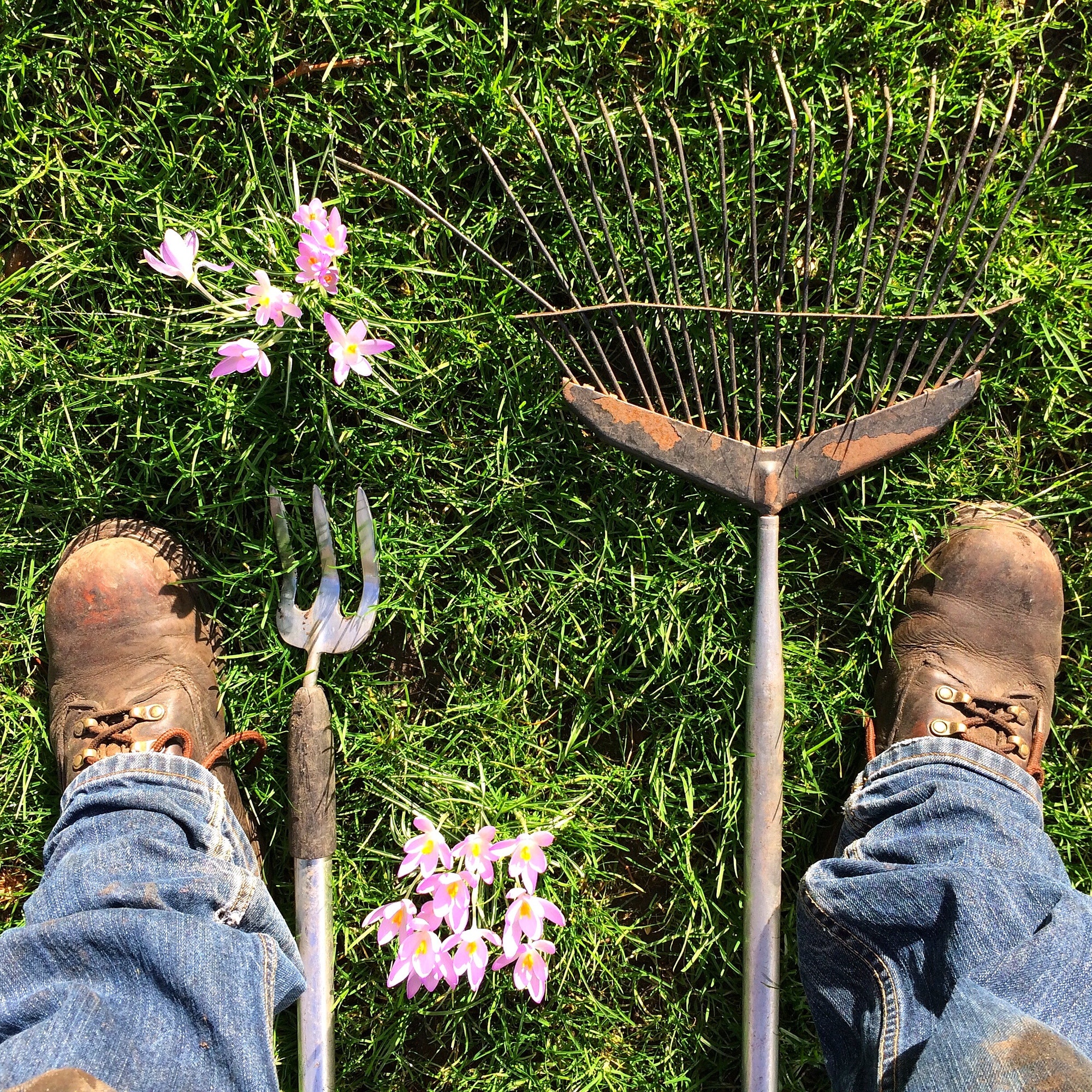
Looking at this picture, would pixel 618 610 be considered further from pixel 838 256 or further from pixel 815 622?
pixel 838 256

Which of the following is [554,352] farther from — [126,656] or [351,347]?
[126,656]

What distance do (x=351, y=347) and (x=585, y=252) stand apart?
523 mm

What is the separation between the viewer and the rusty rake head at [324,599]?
6.56ft

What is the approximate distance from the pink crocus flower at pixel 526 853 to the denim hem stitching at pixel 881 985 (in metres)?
0.57

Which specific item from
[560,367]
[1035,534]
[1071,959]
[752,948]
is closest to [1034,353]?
[1035,534]

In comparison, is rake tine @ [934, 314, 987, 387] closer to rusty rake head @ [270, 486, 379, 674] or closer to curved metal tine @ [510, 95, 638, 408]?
curved metal tine @ [510, 95, 638, 408]

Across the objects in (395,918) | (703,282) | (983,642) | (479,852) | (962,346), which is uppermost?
(703,282)

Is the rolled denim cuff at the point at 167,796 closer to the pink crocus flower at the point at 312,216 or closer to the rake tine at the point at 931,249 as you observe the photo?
the pink crocus flower at the point at 312,216

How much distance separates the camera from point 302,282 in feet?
6.06

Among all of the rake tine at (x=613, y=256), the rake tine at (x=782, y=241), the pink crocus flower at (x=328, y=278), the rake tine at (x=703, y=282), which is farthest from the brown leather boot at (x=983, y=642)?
the pink crocus flower at (x=328, y=278)

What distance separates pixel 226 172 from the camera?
2027 millimetres

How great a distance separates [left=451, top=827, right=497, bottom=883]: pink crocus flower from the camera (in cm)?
179

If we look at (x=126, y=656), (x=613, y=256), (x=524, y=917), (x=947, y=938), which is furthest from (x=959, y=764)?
(x=126, y=656)

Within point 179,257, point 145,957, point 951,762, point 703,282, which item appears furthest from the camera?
point 951,762
